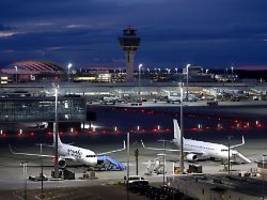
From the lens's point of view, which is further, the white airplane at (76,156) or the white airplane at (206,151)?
the white airplane at (206,151)

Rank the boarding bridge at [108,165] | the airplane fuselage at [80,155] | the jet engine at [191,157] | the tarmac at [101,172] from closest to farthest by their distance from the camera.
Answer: the tarmac at [101,172] < the boarding bridge at [108,165] < the airplane fuselage at [80,155] < the jet engine at [191,157]

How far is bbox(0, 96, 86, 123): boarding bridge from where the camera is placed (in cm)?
11050

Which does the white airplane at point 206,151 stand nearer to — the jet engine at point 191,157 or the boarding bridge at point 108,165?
the jet engine at point 191,157

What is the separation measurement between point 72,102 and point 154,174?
53059 mm

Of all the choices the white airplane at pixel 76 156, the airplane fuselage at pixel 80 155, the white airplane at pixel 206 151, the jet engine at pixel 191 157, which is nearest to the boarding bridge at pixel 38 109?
the white airplane at pixel 76 156

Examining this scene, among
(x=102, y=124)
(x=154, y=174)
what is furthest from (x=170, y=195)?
(x=102, y=124)

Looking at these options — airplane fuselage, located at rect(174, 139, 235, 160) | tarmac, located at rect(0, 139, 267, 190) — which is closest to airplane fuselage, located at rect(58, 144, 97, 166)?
tarmac, located at rect(0, 139, 267, 190)

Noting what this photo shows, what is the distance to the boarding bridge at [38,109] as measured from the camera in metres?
110

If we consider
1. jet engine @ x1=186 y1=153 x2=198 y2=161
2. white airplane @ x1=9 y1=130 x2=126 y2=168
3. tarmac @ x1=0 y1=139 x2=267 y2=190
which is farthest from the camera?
jet engine @ x1=186 y1=153 x2=198 y2=161

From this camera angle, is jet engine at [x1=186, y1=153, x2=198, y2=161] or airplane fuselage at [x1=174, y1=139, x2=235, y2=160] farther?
jet engine at [x1=186, y1=153, x2=198, y2=161]

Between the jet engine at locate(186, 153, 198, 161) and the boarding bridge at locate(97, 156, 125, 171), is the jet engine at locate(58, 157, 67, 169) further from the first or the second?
the jet engine at locate(186, 153, 198, 161)

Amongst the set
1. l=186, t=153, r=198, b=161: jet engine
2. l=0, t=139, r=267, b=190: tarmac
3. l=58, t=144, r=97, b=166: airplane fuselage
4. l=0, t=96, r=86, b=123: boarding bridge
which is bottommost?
l=0, t=139, r=267, b=190: tarmac

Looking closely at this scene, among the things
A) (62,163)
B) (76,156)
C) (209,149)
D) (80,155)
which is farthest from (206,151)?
(62,163)

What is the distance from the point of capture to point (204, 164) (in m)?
70.2
